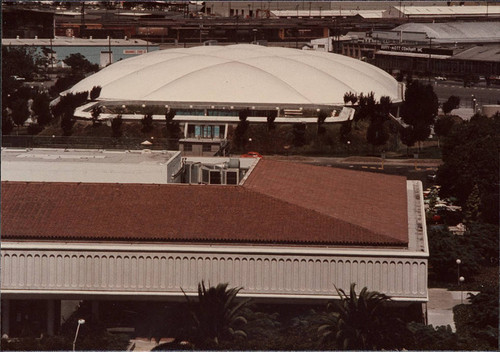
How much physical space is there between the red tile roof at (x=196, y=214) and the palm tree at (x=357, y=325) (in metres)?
2.92

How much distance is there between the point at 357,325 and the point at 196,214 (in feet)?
25.6

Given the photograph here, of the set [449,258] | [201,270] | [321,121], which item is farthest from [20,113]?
[201,270]

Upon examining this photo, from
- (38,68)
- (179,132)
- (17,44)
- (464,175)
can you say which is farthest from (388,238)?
(17,44)

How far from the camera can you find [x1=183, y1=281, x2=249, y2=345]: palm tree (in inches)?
1494

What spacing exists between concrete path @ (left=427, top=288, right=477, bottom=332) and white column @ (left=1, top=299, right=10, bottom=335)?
14866 millimetres

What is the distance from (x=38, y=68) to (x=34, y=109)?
1875 inches

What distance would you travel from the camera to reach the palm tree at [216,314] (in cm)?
3794

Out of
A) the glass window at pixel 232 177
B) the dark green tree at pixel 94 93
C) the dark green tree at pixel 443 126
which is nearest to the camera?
the glass window at pixel 232 177

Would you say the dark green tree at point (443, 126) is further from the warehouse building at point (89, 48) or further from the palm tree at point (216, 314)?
the warehouse building at point (89, 48)

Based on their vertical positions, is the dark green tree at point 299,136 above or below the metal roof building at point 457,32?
below

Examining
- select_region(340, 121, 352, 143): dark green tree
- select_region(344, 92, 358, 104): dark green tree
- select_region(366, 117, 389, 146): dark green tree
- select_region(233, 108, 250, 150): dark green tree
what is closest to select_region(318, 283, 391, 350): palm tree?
select_region(233, 108, 250, 150): dark green tree

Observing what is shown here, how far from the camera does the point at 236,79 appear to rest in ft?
327

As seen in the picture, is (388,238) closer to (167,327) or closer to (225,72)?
(167,327)

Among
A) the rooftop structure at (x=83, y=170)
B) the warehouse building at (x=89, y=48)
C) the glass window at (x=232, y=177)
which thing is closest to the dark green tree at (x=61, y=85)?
the warehouse building at (x=89, y=48)
